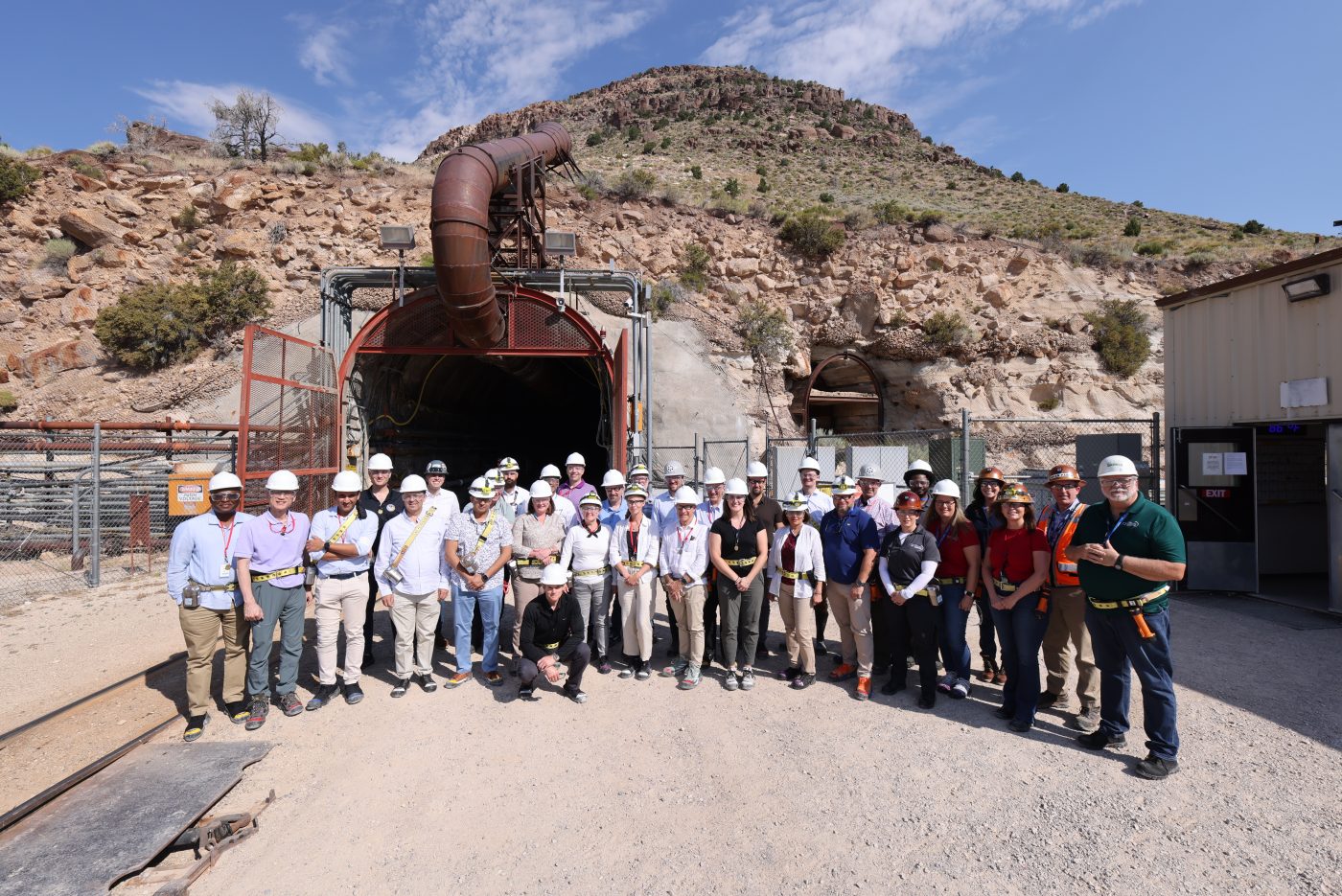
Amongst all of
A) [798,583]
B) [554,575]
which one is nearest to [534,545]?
[554,575]

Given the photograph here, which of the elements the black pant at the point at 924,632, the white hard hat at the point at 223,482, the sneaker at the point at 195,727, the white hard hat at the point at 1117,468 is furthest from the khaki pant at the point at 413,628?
the white hard hat at the point at 1117,468

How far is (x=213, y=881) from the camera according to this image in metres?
3.16

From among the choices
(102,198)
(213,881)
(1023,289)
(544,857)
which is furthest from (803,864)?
(102,198)

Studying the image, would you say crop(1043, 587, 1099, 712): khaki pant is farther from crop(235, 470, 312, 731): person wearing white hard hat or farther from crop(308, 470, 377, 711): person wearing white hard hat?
crop(235, 470, 312, 731): person wearing white hard hat

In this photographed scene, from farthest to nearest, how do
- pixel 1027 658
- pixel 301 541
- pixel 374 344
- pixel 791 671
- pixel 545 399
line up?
pixel 545 399 < pixel 374 344 < pixel 791 671 < pixel 301 541 < pixel 1027 658

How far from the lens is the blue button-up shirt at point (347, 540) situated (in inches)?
215

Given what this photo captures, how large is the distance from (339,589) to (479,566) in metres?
1.20

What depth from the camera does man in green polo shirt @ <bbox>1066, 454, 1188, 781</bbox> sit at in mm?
4078

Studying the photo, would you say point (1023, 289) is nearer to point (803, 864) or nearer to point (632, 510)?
point (632, 510)

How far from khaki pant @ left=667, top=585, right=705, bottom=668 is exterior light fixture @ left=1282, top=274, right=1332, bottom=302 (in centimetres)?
876

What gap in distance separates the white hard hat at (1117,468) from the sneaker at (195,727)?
23.1ft

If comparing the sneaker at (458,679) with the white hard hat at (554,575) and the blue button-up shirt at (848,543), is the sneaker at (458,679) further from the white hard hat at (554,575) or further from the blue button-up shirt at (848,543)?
the blue button-up shirt at (848,543)

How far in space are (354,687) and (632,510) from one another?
296 centimetres

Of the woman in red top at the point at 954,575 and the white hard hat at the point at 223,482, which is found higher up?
the white hard hat at the point at 223,482
